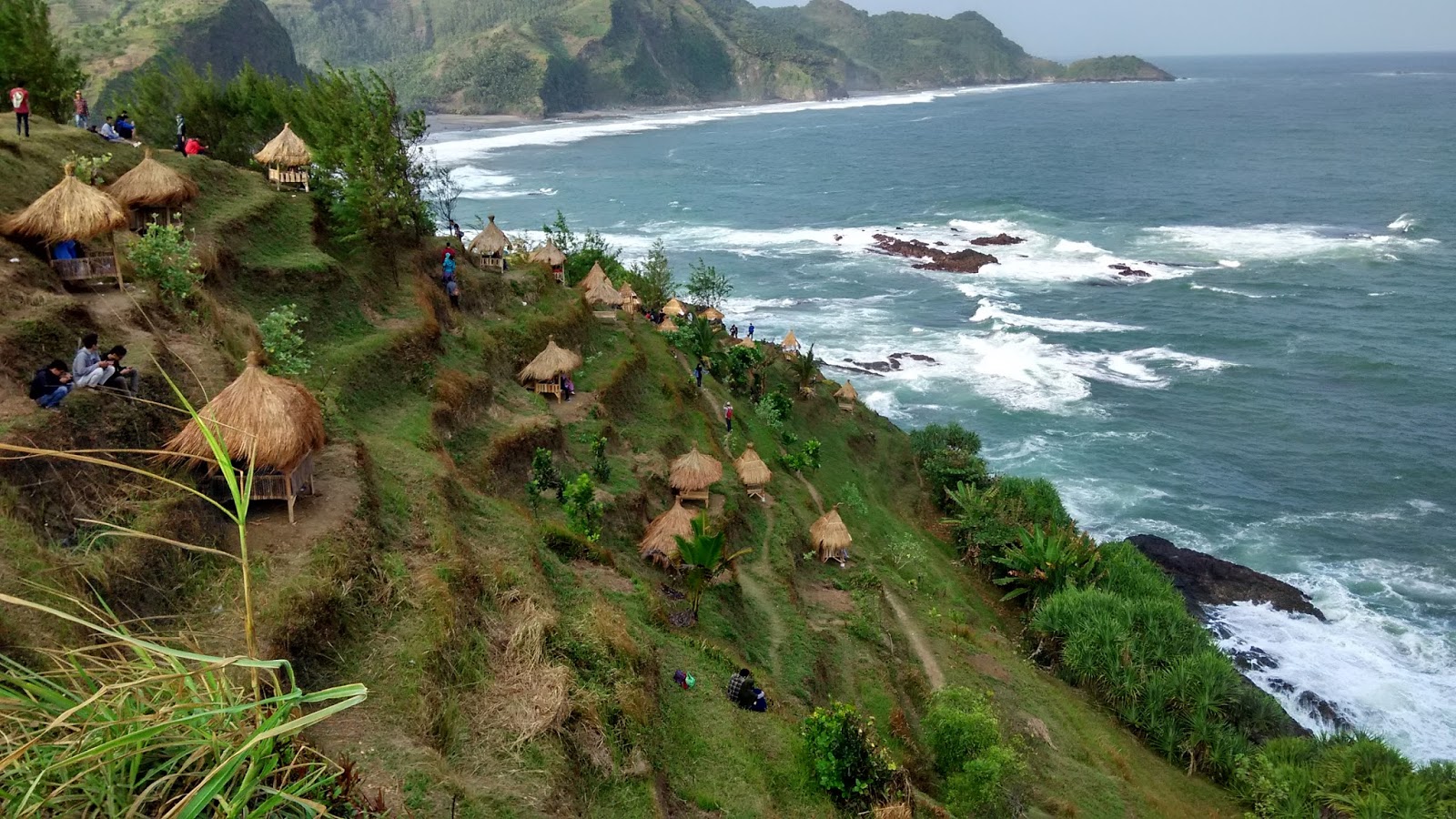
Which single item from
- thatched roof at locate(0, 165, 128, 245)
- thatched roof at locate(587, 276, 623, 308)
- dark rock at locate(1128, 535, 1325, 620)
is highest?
thatched roof at locate(0, 165, 128, 245)

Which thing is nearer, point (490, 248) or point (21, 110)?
point (21, 110)

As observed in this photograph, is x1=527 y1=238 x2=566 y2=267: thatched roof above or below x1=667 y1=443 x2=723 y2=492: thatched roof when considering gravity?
above

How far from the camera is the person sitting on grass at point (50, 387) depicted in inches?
512

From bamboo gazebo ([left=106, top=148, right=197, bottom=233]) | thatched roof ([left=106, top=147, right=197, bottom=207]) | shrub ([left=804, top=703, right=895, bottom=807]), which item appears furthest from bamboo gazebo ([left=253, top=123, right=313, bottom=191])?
shrub ([left=804, top=703, right=895, bottom=807])

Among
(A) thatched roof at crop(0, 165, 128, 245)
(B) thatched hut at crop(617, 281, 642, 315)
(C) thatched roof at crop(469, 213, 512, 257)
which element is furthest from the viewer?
(B) thatched hut at crop(617, 281, 642, 315)

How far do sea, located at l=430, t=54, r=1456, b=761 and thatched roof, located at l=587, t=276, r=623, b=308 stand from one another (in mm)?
18229

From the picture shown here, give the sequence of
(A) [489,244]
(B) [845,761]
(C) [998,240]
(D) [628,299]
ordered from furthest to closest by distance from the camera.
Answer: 1. (C) [998,240]
2. (D) [628,299]
3. (A) [489,244]
4. (B) [845,761]

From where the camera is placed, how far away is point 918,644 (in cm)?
2516

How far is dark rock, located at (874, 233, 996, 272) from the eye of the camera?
248 ft

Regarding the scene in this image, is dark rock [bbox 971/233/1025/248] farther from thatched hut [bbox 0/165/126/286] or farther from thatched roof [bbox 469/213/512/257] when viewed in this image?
thatched hut [bbox 0/165/126/286]

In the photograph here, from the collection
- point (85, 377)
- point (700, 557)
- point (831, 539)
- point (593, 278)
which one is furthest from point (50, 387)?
point (593, 278)

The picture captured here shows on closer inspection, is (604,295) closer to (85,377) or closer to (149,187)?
(149,187)

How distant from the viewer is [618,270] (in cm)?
4716

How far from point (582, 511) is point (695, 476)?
5.37 metres
